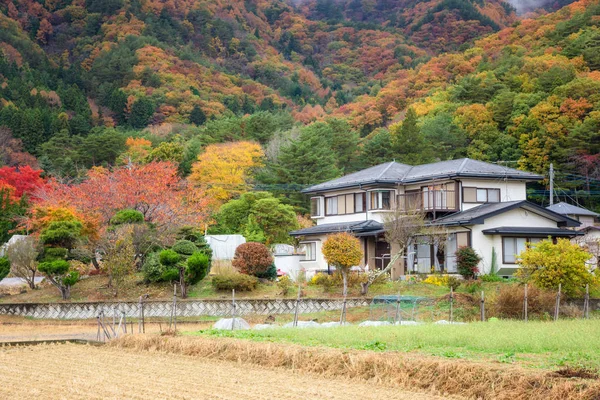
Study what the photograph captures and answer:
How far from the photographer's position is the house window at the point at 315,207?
139 ft

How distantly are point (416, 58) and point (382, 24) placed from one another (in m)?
31.7

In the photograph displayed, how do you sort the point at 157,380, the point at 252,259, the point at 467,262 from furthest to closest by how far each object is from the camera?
the point at 252,259, the point at 467,262, the point at 157,380

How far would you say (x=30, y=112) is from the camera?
225 feet

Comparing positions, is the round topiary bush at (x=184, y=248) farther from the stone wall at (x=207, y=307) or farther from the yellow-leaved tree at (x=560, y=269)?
the yellow-leaved tree at (x=560, y=269)

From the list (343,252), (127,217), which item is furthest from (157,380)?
(127,217)

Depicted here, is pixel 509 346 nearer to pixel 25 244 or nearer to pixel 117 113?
pixel 25 244

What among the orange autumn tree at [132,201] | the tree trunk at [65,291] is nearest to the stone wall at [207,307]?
the tree trunk at [65,291]

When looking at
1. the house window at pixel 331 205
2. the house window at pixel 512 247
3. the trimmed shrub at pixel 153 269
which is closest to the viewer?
the trimmed shrub at pixel 153 269

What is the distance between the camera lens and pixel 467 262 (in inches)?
1270

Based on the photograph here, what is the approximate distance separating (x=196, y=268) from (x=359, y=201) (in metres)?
11.6

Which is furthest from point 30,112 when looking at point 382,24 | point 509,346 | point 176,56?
point 382,24

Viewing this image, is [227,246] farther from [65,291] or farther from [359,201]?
[65,291]

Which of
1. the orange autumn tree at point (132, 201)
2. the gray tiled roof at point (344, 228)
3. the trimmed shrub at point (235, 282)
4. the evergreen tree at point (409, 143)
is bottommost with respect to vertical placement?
the trimmed shrub at point (235, 282)

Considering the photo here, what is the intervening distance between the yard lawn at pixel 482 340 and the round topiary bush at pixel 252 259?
11.0m
